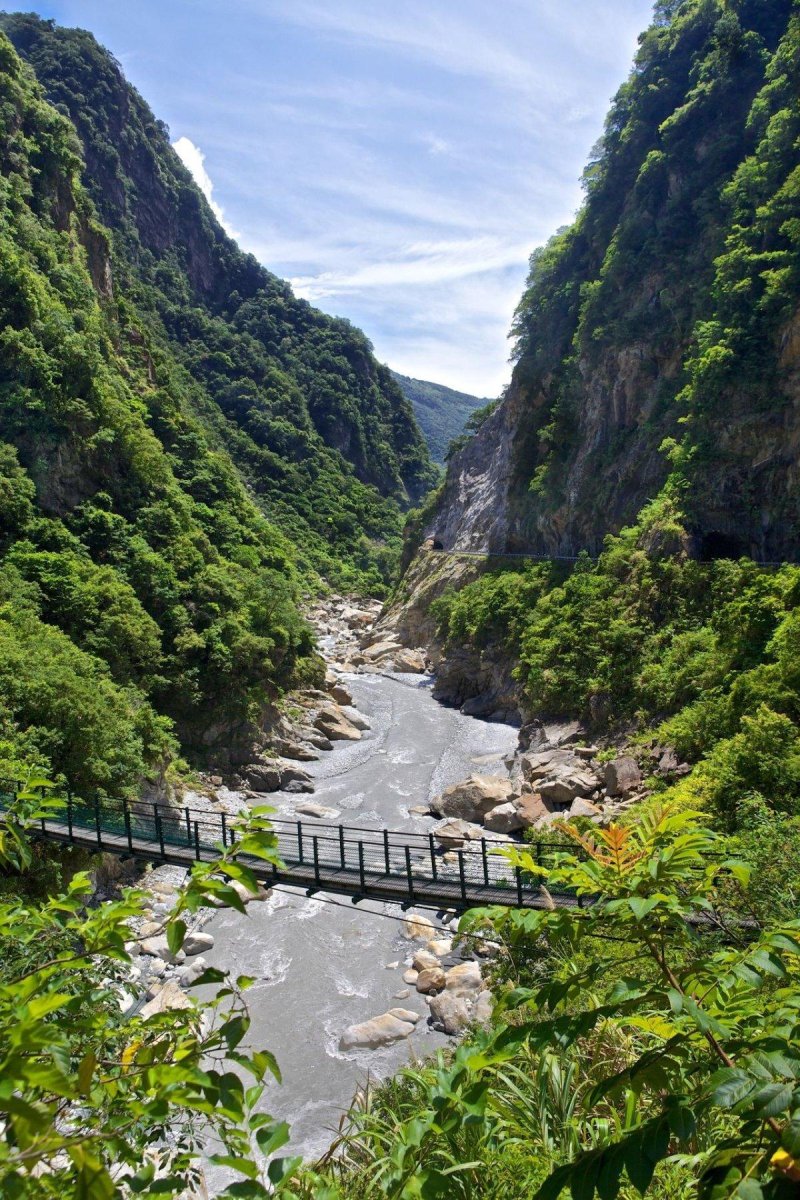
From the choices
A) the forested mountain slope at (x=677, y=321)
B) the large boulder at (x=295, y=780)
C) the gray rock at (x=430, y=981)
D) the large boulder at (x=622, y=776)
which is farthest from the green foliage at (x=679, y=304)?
the gray rock at (x=430, y=981)

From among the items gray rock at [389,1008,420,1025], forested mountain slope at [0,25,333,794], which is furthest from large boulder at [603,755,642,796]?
forested mountain slope at [0,25,333,794]

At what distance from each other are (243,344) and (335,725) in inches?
3191

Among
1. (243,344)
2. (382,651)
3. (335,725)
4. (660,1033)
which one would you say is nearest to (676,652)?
(335,725)

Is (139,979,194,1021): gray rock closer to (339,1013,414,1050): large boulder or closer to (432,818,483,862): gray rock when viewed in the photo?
(339,1013,414,1050): large boulder

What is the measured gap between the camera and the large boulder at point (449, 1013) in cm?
1152

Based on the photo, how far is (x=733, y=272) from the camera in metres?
24.9

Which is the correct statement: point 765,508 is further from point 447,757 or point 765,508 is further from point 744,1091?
point 744,1091

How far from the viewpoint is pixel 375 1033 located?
11961 millimetres

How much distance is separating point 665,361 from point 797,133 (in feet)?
29.3

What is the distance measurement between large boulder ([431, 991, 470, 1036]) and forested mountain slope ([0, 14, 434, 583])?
60.9 meters

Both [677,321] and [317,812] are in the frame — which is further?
[677,321]

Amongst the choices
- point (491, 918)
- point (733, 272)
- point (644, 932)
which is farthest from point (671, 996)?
point (733, 272)

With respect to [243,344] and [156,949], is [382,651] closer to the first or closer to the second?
[156,949]

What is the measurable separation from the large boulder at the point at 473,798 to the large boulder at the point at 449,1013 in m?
8.02
